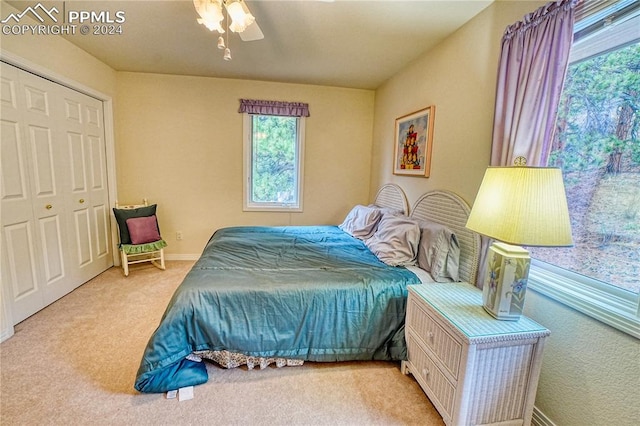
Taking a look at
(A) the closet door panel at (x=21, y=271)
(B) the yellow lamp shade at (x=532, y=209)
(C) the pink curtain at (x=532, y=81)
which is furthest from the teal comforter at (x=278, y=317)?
(A) the closet door panel at (x=21, y=271)

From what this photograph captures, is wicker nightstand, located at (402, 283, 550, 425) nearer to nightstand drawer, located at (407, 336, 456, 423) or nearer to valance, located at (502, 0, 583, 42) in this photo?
nightstand drawer, located at (407, 336, 456, 423)

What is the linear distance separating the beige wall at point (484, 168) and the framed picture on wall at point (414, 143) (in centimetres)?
8

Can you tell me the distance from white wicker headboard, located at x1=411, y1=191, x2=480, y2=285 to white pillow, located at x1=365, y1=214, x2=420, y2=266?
252mm

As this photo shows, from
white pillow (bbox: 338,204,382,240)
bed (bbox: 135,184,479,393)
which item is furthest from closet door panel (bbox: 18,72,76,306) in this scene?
white pillow (bbox: 338,204,382,240)

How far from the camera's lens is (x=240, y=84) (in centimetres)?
367

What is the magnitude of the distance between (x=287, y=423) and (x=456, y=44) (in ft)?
9.40

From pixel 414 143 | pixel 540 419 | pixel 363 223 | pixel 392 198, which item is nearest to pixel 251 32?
pixel 414 143

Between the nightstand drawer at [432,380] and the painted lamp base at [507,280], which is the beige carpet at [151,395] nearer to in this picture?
the nightstand drawer at [432,380]

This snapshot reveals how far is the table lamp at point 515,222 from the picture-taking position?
1152 mm

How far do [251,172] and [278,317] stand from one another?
8.48ft

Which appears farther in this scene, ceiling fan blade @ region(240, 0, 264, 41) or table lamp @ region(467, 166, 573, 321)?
ceiling fan blade @ region(240, 0, 264, 41)

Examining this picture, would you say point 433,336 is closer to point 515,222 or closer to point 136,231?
point 515,222

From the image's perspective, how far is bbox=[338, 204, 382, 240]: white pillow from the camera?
9.26 ft

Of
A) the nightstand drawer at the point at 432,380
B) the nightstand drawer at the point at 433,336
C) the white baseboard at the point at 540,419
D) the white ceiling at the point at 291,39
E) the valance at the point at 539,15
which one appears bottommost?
the white baseboard at the point at 540,419
